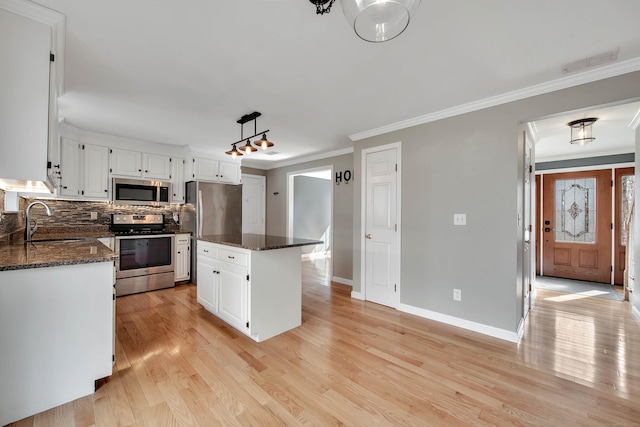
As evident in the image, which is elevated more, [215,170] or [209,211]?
[215,170]

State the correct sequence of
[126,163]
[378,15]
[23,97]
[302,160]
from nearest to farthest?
[378,15] → [23,97] → [126,163] → [302,160]

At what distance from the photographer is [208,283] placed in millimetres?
3055

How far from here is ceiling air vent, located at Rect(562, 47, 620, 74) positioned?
192cm

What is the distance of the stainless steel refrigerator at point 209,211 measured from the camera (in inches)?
175

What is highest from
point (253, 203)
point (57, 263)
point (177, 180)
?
point (177, 180)

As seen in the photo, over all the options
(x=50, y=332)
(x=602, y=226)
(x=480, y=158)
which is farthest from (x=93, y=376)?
(x=602, y=226)

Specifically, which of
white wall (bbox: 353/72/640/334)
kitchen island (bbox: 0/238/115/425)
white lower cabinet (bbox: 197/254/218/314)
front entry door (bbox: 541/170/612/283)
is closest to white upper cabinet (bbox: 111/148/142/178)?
white lower cabinet (bbox: 197/254/218/314)

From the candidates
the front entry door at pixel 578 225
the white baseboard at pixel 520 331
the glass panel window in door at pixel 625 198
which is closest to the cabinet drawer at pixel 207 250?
the white baseboard at pixel 520 331

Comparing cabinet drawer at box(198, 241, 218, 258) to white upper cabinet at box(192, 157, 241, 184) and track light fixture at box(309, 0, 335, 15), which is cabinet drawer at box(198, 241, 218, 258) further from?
track light fixture at box(309, 0, 335, 15)

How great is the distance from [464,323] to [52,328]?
133 inches

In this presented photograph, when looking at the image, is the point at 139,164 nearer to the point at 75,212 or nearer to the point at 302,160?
the point at 75,212

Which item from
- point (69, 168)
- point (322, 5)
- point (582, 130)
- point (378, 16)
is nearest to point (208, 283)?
point (69, 168)

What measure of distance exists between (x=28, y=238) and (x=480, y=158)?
5.01m

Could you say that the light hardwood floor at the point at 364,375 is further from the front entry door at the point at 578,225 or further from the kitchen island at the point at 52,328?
the front entry door at the point at 578,225
